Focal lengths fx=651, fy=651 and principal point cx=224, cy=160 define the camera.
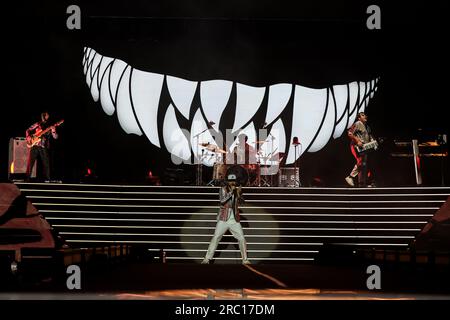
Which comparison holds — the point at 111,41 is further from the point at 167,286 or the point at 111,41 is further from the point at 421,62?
the point at 167,286

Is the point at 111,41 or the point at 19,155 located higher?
the point at 111,41

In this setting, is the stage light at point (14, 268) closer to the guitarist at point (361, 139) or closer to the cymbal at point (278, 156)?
the guitarist at point (361, 139)

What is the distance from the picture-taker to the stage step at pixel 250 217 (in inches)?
504

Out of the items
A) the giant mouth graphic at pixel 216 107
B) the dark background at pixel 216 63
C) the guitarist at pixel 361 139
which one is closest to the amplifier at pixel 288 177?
the giant mouth graphic at pixel 216 107

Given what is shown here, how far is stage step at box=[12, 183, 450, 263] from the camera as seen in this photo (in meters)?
12.8

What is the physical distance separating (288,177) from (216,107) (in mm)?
2979

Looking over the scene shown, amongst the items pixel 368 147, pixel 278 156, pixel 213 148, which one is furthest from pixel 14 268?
pixel 278 156

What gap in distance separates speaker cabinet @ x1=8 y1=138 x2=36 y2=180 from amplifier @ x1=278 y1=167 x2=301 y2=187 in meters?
6.17

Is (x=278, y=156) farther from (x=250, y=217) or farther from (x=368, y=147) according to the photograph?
(x=250, y=217)

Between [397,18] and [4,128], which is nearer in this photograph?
[397,18]

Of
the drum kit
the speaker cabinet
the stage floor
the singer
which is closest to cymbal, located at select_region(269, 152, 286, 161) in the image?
the drum kit
